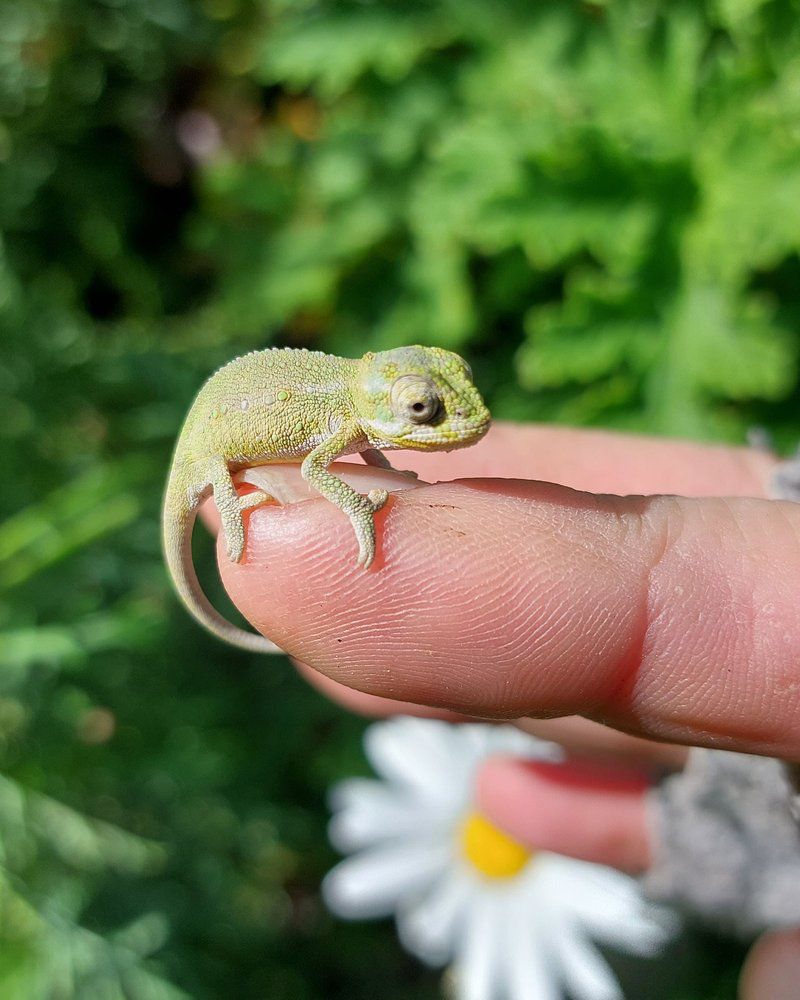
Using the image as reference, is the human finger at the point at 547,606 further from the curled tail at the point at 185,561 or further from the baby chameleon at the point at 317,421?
the curled tail at the point at 185,561

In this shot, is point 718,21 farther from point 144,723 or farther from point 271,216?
point 144,723

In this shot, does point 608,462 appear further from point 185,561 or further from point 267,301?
point 267,301

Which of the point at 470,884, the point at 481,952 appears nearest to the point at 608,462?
the point at 470,884

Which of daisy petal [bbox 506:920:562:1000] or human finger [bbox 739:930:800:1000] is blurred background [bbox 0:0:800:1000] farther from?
human finger [bbox 739:930:800:1000]

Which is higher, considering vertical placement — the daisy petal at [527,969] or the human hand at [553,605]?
the human hand at [553,605]

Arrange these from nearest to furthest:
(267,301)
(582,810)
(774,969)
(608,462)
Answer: (774,969) < (608,462) < (582,810) < (267,301)

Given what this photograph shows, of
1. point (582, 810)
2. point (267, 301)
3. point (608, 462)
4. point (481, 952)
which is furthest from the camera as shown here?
point (267, 301)

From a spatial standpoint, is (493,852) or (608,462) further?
(493,852)

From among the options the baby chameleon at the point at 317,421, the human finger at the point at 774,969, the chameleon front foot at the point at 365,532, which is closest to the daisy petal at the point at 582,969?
the human finger at the point at 774,969

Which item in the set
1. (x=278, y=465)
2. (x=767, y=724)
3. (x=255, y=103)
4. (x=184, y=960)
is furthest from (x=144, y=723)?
(x=255, y=103)
